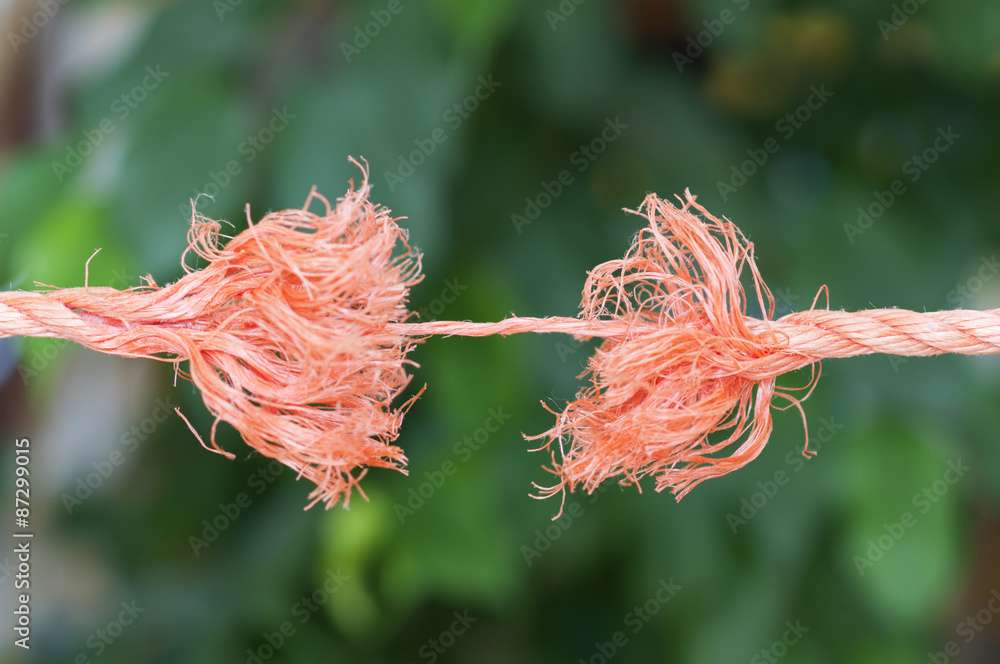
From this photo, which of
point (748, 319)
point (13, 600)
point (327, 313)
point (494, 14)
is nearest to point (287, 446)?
point (327, 313)

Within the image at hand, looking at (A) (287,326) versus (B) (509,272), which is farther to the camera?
(B) (509,272)

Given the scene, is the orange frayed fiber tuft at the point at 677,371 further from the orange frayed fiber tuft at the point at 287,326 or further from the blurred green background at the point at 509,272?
the blurred green background at the point at 509,272

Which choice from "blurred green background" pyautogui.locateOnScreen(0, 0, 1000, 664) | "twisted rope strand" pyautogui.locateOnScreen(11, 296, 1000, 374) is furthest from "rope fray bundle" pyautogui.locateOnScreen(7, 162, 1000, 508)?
"blurred green background" pyautogui.locateOnScreen(0, 0, 1000, 664)

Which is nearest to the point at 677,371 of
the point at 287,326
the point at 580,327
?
the point at 580,327

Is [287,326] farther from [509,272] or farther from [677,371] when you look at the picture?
[509,272]

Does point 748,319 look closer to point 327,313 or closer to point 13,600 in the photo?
point 327,313

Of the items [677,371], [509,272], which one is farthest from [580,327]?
[509,272]

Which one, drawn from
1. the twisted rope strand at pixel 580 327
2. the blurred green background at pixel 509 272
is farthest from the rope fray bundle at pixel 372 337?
the blurred green background at pixel 509 272

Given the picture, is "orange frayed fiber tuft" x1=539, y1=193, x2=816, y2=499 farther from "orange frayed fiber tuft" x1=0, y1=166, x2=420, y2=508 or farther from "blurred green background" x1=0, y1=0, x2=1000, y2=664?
"blurred green background" x1=0, y1=0, x2=1000, y2=664
